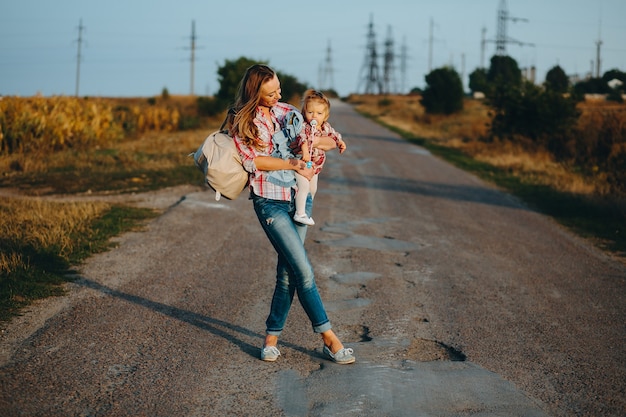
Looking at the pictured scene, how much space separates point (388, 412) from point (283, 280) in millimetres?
1272

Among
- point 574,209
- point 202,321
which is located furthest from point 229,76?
point 202,321

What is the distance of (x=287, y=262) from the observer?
4.92 metres

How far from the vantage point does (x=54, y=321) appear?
572cm

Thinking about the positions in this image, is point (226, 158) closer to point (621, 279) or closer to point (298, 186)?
point (298, 186)

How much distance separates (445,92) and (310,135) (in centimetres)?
4308

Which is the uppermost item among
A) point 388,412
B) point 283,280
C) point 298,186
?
point 298,186

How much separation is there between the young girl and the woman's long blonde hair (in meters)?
0.29

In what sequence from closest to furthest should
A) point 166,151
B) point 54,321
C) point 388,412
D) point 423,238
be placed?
point 388,412, point 54,321, point 423,238, point 166,151

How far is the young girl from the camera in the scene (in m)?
4.70

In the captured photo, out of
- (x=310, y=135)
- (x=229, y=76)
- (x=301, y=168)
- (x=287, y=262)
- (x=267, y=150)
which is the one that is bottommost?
(x=287, y=262)

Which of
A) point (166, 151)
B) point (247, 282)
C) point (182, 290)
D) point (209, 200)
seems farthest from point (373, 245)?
point (166, 151)

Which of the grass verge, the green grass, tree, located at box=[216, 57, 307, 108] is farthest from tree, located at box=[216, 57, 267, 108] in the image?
the grass verge

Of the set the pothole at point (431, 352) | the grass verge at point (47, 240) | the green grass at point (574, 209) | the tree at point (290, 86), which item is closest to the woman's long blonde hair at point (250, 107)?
the pothole at point (431, 352)

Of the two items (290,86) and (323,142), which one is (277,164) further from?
(290,86)
